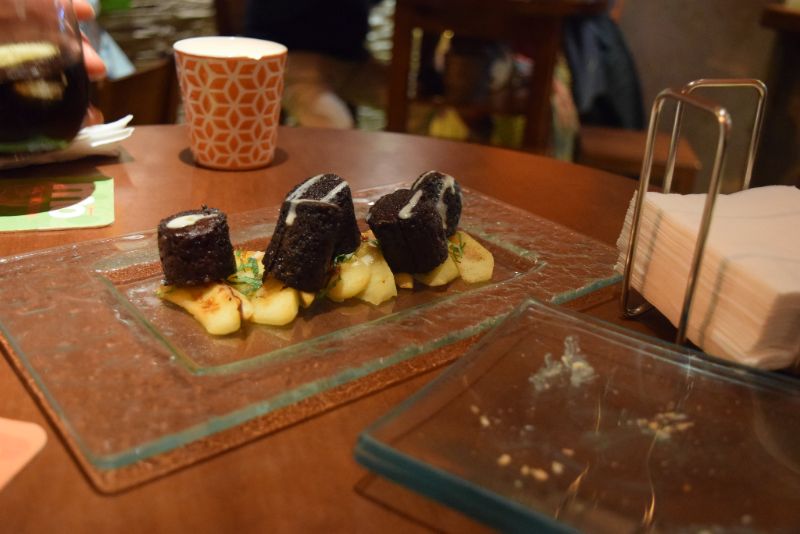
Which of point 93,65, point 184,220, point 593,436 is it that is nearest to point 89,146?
point 93,65

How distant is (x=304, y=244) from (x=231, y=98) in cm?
48

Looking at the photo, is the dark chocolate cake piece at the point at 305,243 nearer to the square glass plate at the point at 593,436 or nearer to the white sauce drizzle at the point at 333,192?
the white sauce drizzle at the point at 333,192

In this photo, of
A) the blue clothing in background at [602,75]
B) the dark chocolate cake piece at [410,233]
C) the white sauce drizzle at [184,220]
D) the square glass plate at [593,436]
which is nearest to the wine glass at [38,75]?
the white sauce drizzle at [184,220]

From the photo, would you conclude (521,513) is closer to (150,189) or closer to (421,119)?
(150,189)

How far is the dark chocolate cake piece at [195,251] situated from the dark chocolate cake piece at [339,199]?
0.10m

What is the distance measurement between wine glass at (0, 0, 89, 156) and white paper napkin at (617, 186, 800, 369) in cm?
74

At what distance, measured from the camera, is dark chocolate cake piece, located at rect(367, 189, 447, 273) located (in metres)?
0.79

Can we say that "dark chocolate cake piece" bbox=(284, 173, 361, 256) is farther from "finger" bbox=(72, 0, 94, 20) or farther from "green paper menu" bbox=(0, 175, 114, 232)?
"finger" bbox=(72, 0, 94, 20)

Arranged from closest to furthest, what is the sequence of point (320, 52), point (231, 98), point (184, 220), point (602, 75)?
1. point (184, 220)
2. point (231, 98)
3. point (320, 52)
4. point (602, 75)

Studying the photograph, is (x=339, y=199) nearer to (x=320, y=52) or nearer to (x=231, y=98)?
(x=231, y=98)

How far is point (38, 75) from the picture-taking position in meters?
0.93

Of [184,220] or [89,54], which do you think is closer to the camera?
[184,220]

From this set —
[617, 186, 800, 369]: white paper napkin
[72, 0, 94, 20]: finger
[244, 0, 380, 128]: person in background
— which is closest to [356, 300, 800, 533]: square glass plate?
[617, 186, 800, 369]: white paper napkin

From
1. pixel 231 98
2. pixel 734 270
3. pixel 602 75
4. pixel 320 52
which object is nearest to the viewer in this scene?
pixel 734 270
